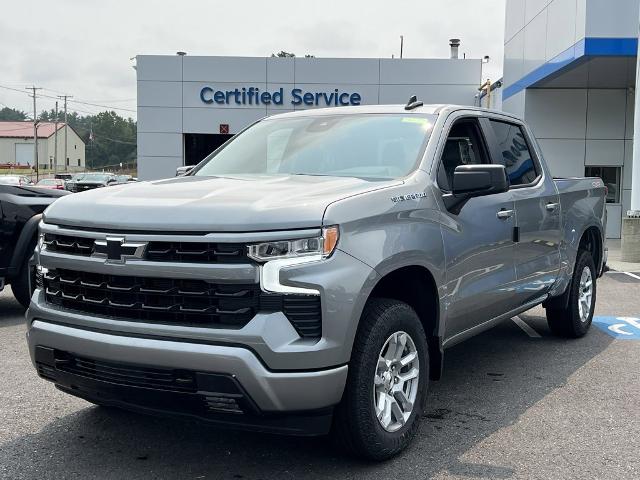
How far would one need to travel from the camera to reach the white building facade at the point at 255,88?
2630 centimetres

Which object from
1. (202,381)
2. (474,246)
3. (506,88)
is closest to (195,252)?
(202,381)

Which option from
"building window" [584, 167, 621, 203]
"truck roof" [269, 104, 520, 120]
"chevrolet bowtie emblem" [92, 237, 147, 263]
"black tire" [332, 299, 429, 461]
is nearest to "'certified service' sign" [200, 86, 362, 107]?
"building window" [584, 167, 621, 203]

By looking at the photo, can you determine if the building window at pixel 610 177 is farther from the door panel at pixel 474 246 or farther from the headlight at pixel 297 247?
the headlight at pixel 297 247

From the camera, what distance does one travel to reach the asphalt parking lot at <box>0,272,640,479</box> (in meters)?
3.72

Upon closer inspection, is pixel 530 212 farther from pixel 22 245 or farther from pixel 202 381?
pixel 22 245

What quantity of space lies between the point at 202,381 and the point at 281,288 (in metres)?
0.55

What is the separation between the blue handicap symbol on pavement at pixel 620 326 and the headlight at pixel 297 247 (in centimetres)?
473

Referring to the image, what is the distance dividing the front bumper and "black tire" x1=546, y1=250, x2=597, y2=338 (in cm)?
396

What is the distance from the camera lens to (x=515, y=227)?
5.16m

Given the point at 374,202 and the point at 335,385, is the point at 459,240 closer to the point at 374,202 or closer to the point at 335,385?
the point at 374,202

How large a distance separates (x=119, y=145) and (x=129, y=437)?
158581 millimetres

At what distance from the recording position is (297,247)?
3270 millimetres

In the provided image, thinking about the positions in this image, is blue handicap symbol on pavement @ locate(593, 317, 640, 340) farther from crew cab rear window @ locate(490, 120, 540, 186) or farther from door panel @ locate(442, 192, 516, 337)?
door panel @ locate(442, 192, 516, 337)

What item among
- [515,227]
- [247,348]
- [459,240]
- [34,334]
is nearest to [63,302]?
[34,334]
